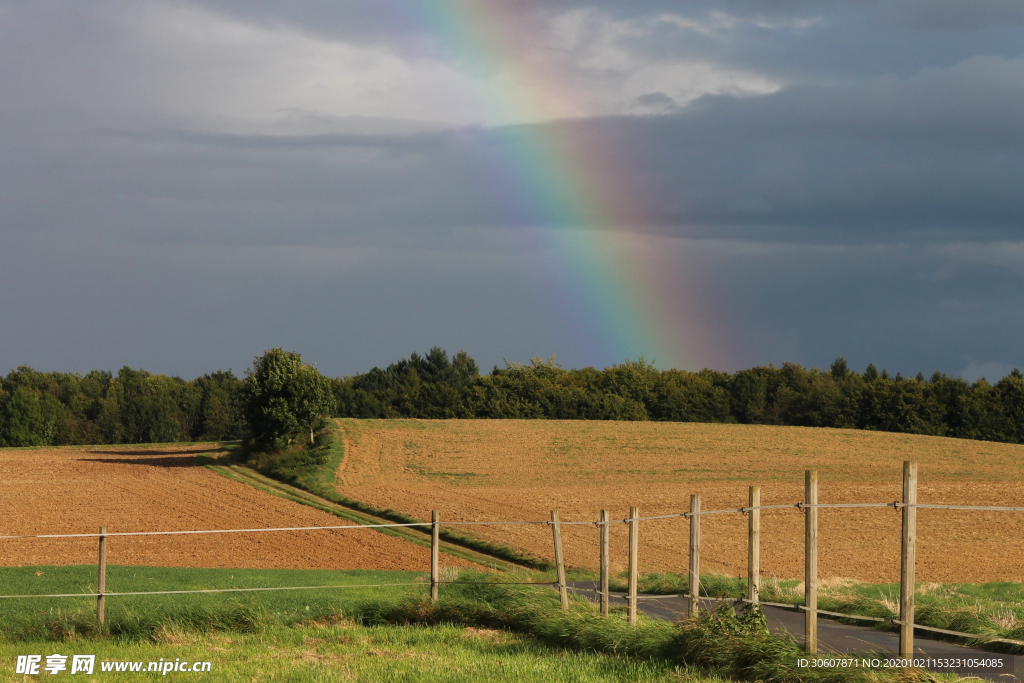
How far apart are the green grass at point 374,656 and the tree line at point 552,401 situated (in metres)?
78.8

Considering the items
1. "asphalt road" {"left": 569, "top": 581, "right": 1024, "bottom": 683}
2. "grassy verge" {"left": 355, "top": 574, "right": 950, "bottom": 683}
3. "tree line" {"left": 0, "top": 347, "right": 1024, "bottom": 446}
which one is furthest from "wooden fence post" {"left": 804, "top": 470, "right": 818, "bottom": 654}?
"tree line" {"left": 0, "top": 347, "right": 1024, "bottom": 446}

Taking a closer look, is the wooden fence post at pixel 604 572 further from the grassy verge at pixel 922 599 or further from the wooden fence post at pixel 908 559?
the wooden fence post at pixel 908 559

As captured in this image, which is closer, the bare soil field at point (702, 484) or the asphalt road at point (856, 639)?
the asphalt road at point (856, 639)

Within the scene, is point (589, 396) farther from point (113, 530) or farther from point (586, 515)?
point (113, 530)

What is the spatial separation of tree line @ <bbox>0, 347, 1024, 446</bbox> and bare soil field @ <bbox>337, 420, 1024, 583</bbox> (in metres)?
21.7

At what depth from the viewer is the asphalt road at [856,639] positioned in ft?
31.5

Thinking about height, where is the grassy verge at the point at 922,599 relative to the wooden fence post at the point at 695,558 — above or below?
below

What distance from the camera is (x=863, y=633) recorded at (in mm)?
12656

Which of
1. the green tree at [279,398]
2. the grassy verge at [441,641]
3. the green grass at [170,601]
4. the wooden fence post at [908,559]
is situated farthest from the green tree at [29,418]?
the wooden fence post at [908,559]

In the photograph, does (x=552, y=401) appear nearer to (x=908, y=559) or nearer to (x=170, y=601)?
(x=170, y=601)

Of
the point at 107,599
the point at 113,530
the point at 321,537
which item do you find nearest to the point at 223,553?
the point at 321,537

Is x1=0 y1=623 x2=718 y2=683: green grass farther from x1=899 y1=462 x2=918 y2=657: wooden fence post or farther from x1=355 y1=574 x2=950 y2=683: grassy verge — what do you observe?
x1=899 y1=462 x2=918 y2=657: wooden fence post

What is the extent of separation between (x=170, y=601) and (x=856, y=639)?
11662 millimetres

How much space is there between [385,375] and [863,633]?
107398 mm
